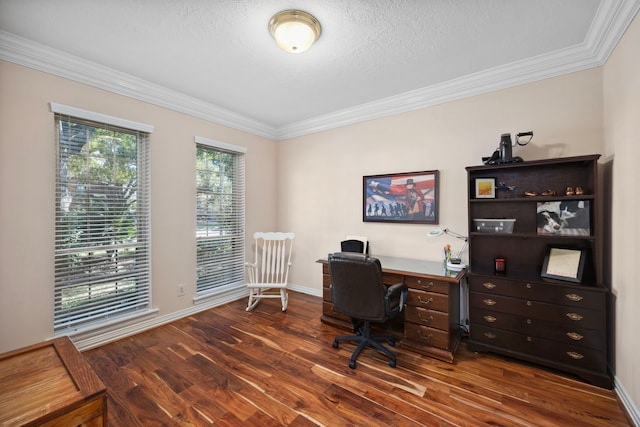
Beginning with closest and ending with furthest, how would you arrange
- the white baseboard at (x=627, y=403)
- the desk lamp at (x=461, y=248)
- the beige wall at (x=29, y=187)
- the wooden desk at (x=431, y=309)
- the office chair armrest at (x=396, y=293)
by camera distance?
the white baseboard at (x=627, y=403) → the beige wall at (x=29, y=187) → the office chair armrest at (x=396, y=293) → the wooden desk at (x=431, y=309) → the desk lamp at (x=461, y=248)

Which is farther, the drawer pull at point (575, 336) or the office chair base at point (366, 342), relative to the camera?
the office chair base at point (366, 342)

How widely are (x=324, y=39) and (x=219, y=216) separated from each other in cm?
262

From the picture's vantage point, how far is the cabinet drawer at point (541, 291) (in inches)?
77.1

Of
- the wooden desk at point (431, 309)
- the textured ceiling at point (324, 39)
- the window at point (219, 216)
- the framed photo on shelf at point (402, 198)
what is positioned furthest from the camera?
the window at point (219, 216)

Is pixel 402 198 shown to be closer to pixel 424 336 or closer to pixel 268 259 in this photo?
pixel 424 336

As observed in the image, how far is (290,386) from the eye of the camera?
198 cm

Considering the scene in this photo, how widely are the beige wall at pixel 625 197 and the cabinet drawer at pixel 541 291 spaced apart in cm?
14

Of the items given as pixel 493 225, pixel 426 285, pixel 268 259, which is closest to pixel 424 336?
pixel 426 285

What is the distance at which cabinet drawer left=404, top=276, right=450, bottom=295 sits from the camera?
7.61 feet

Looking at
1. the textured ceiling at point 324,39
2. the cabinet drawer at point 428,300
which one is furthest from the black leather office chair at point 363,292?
the textured ceiling at point 324,39

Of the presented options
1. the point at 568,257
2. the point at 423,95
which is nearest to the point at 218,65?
the point at 423,95

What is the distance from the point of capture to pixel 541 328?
213cm

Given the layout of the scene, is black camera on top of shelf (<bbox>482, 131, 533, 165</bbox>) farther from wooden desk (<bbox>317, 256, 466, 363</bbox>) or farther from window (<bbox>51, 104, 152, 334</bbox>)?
window (<bbox>51, 104, 152, 334</bbox>)

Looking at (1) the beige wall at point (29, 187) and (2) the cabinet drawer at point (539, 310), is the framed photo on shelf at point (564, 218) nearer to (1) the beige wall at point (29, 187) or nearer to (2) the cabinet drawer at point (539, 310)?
(2) the cabinet drawer at point (539, 310)
